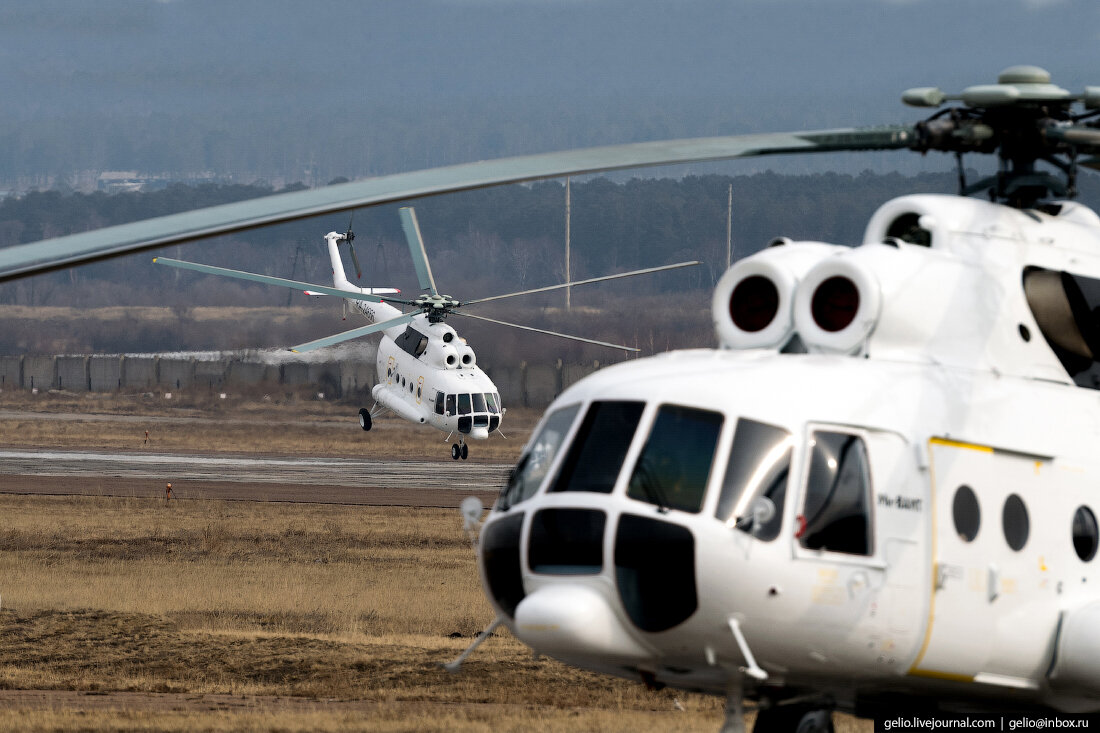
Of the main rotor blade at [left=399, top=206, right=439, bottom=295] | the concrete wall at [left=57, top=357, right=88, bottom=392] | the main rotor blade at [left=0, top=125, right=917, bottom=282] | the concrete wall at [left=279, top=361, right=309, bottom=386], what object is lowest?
the concrete wall at [left=57, top=357, right=88, bottom=392]

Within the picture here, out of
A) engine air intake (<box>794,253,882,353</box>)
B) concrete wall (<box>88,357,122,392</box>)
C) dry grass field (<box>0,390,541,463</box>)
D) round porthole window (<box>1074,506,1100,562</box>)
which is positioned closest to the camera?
engine air intake (<box>794,253,882,353</box>)

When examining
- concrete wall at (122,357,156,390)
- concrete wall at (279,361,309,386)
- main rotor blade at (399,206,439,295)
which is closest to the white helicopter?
main rotor blade at (399,206,439,295)

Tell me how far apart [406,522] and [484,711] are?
1948 centimetres

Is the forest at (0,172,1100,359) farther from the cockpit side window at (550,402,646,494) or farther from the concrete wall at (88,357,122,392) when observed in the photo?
the cockpit side window at (550,402,646,494)

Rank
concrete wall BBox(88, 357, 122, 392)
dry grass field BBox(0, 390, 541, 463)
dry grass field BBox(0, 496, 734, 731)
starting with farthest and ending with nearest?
concrete wall BBox(88, 357, 122, 392), dry grass field BBox(0, 390, 541, 463), dry grass field BBox(0, 496, 734, 731)

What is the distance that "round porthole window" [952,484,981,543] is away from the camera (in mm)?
8469

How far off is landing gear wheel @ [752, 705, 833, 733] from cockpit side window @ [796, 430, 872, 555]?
183 cm

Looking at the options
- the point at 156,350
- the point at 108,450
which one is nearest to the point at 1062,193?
the point at 108,450

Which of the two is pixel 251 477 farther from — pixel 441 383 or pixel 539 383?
pixel 539 383

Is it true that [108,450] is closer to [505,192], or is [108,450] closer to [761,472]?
[761,472]

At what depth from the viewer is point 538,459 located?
837 centimetres

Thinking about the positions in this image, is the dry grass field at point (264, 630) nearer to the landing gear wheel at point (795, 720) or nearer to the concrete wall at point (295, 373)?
the landing gear wheel at point (795, 720)

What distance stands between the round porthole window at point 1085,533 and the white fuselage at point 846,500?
0.01 meters

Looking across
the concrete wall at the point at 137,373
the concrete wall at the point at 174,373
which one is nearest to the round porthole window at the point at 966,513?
the concrete wall at the point at 174,373
